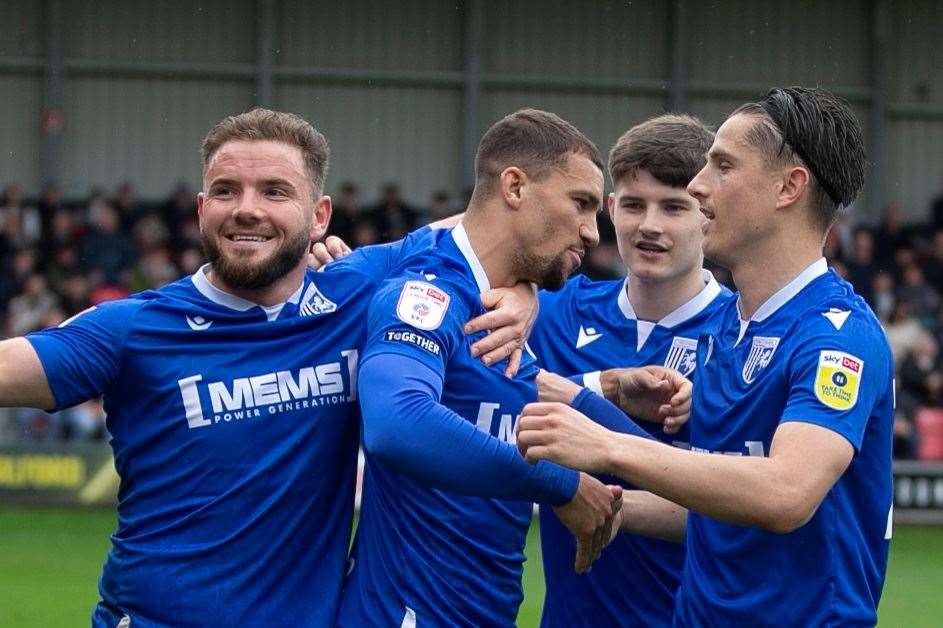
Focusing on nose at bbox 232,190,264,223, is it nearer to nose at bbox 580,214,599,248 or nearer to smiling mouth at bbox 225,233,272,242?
smiling mouth at bbox 225,233,272,242

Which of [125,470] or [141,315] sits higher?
[141,315]

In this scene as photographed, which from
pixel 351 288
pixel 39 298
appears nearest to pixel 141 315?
pixel 351 288

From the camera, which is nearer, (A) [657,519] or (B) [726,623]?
(B) [726,623]

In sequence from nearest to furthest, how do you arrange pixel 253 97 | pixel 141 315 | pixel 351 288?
1. pixel 141 315
2. pixel 351 288
3. pixel 253 97

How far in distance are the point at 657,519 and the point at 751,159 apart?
1.14m

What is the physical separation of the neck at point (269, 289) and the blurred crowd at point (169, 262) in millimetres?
11026

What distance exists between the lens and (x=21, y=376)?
3961 millimetres

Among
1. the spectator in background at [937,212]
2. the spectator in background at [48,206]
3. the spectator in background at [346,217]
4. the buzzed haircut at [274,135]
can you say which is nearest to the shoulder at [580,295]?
the buzzed haircut at [274,135]

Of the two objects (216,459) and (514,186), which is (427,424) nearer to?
(216,459)

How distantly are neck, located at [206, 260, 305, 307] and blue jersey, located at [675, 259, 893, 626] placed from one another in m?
1.24

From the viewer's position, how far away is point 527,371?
4.38 meters

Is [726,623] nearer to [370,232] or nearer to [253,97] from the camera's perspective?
[370,232]

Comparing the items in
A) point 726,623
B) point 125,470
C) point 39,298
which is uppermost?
point 125,470

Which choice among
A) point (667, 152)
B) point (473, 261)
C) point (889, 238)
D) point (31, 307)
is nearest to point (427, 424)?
point (473, 261)
